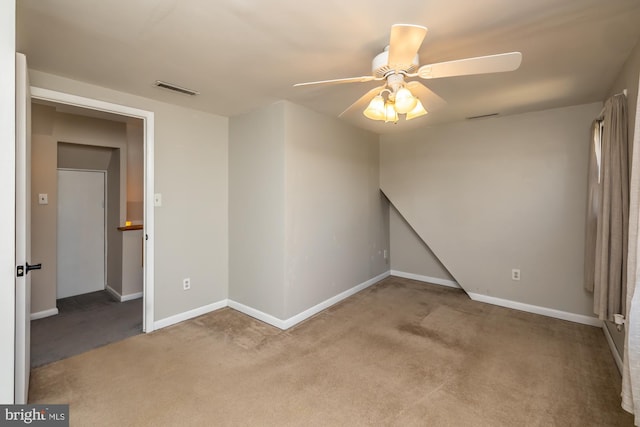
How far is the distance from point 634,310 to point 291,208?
244 centimetres

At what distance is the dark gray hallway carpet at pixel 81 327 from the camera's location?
2543mm

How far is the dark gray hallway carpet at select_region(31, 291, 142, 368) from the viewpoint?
8.34 ft

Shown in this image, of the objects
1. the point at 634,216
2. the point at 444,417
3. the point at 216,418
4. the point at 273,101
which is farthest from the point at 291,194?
the point at 634,216

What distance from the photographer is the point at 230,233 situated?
3.54m

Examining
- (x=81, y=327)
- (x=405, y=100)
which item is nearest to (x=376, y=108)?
(x=405, y=100)

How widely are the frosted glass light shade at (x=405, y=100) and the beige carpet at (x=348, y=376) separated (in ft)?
6.10

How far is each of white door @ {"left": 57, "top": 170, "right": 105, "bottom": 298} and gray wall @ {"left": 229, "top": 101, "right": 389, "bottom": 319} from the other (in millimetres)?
2128

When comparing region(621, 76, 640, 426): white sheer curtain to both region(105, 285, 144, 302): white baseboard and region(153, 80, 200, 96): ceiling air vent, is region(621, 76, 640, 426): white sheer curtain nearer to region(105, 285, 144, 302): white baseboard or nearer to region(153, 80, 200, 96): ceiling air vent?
region(153, 80, 200, 96): ceiling air vent

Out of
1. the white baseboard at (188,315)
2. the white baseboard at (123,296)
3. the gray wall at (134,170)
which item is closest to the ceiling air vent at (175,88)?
the gray wall at (134,170)

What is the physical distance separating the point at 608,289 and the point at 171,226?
384 centimetres

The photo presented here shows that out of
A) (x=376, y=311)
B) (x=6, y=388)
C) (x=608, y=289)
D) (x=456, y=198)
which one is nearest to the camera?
(x=6, y=388)

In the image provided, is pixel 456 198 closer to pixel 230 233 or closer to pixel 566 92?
pixel 566 92

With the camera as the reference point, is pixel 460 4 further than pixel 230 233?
No

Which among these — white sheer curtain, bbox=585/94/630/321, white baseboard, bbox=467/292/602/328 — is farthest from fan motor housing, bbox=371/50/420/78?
white baseboard, bbox=467/292/602/328
